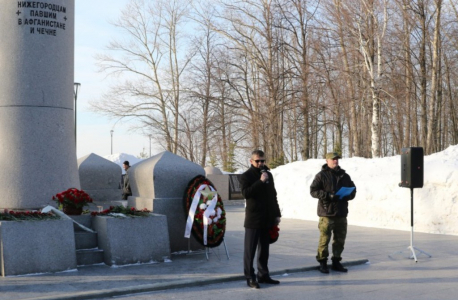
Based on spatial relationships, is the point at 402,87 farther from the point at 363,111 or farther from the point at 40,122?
the point at 40,122

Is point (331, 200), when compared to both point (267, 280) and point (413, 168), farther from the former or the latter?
point (413, 168)

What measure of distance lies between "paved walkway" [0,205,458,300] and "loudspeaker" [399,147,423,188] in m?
1.52

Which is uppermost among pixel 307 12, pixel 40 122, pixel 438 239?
pixel 307 12

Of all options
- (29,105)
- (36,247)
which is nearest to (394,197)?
(29,105)

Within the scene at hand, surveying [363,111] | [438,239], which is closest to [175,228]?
[438,239]

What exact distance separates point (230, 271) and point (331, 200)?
6.86 feet

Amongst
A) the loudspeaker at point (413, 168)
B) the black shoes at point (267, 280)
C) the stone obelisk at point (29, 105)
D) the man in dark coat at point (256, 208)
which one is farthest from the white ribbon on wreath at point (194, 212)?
the loudspeaker at point (413, 168)

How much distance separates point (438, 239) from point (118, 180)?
9.54 m

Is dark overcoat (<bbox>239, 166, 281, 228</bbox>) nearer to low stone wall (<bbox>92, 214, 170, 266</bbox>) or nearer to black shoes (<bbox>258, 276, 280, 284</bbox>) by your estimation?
black shoes (<bbox>258, 276, 280, 284</bbox>)

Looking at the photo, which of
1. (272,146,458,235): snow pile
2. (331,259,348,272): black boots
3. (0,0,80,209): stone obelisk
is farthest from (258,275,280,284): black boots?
(272,146,458,235): snow pile

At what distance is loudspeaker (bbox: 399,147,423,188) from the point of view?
1152cm

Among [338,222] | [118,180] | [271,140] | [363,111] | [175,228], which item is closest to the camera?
[338,222]

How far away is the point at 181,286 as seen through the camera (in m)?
8.80

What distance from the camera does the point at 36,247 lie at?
9484 mm
